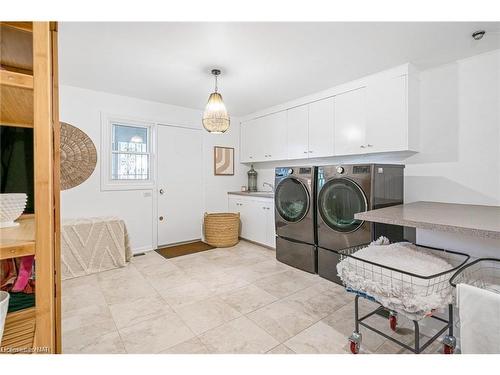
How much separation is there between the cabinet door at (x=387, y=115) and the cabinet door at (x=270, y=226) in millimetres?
1602

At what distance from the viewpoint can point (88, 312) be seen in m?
2.01

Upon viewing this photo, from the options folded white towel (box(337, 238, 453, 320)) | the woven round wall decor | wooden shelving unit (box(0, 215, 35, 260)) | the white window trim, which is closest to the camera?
wooden shelving unit (box(0, 215, 35, 260))

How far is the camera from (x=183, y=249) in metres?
3.75

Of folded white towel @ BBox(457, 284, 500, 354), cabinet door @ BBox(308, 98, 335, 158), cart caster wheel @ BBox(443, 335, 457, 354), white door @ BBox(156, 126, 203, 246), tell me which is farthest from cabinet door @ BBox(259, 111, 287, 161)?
folded white towel @ BBox(457, 284, 500, 354)

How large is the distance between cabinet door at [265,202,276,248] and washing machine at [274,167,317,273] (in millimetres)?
350

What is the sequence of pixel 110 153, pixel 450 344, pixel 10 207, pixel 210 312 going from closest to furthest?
pixel 10 207 < pixel 450 344 < pixel 210 312 < pixel 110 153

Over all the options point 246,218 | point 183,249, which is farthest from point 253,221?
→ point 183,249

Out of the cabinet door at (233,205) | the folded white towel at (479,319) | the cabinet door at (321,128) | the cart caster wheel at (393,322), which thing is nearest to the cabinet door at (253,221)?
the cabinet door at (233,205)

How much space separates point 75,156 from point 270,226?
279 centimetres

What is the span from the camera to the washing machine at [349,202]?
2324mm

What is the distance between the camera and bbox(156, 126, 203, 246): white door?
3822mm

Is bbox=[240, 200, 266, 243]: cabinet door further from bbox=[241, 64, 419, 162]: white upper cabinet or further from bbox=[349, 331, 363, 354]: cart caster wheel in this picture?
bbox=[349, 331, 363, 354]: cart caster wheel

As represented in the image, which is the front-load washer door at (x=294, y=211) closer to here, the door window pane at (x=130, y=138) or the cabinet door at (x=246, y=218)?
the cabinet door at (x=246, y=218)

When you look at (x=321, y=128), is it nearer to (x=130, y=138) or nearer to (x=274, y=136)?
Result: (x=274, y=136)
